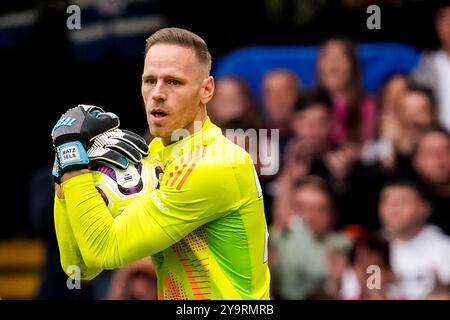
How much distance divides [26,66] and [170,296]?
6613 millimetres

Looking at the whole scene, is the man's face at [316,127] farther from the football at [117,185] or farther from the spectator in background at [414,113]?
the football at [117,185]

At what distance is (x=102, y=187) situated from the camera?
554 cm

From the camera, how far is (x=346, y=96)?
9875 mm

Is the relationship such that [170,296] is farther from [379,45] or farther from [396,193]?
[379,45]

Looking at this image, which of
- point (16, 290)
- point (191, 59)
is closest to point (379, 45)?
point (16, 290)

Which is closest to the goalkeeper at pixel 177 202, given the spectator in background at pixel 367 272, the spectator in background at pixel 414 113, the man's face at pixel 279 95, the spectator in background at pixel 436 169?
the spectator in background at pixel 367 272

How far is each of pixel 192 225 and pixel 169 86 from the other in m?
0.67

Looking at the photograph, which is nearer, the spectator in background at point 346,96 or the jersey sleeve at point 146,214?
the jersey sleeve at point 146,214

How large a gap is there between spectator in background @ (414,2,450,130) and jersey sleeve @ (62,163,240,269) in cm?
461

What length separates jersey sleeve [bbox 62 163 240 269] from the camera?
5.42 meters

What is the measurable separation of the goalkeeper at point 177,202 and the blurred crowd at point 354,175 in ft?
11.7

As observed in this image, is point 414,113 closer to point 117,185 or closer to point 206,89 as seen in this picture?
point 206,89

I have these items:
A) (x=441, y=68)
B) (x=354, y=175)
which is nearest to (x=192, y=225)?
(x=354, y=175)

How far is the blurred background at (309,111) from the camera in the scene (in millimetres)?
9336
